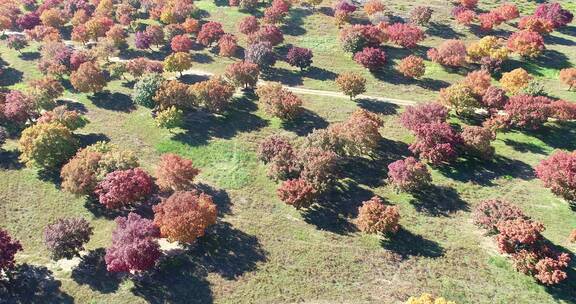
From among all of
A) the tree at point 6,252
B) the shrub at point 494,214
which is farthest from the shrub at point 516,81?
the tree at point 6,252

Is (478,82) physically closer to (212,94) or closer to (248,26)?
(212,94)

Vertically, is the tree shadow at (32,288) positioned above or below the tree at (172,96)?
below

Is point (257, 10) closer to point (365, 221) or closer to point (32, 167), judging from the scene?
point (32, 167)

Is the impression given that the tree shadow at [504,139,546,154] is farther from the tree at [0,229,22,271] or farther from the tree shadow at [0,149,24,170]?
the tree shadow at [0,149,24,170]

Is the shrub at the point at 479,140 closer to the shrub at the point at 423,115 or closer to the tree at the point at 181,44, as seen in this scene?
the shrub at the point at 423,115

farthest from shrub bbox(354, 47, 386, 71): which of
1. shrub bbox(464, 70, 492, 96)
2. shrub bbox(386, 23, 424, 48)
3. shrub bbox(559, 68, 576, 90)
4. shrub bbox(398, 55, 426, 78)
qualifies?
shrub bbox(559, 68, 576, 90)

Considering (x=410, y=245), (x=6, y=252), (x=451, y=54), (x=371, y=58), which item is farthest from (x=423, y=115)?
(x=6, y=252)
